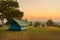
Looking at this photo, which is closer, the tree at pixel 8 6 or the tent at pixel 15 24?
the tent at pixel 15 24

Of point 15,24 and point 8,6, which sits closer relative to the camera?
point 15,24

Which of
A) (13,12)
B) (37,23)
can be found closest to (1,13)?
(13,12)

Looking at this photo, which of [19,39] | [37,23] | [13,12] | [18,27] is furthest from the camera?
[37,23]

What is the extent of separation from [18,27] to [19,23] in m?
0.47

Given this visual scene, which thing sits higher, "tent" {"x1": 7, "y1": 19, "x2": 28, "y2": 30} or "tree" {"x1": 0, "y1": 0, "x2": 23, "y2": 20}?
"tree" {"x1": 0, "y1": 0, "x2": 23, "y2": 20}

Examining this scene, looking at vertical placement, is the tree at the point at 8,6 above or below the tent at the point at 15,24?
above

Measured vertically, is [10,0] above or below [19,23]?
above

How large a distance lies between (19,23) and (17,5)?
22.2ft

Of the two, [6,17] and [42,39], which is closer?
[42,39]

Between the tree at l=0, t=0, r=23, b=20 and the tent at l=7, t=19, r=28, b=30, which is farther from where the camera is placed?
the tree at l=0, t=0, r=23, b=20

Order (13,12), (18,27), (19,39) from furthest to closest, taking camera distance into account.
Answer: (13,12) → (18,27) → (19,39)

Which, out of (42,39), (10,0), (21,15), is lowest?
(42,39)

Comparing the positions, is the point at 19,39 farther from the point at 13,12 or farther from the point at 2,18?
the point at 2,18

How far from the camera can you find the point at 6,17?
3038cm
